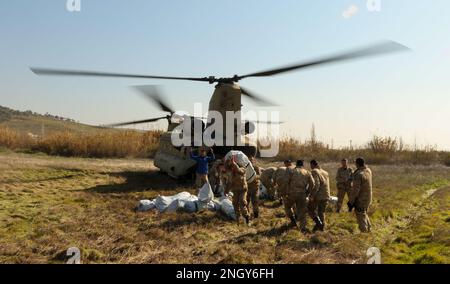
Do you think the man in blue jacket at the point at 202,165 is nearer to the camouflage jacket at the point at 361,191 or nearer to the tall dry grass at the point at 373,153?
the camouflage jacket at the point at 361,191

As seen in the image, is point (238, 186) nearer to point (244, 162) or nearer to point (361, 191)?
point (244, 162)

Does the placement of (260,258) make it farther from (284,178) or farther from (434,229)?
(434,229)

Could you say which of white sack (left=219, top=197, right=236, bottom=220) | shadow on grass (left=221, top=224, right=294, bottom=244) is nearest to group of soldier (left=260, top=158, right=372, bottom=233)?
shadow on grass (left=221, top=224, right=294, bottom=244)

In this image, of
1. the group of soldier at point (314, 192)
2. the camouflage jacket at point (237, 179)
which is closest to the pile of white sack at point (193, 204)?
the camouflage jacket at point (237, 179)

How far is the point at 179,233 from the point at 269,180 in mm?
5056

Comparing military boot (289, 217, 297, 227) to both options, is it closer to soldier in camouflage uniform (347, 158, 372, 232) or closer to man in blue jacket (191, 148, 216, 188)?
soldier in camouflage uniform (347, 158, 372, 232)

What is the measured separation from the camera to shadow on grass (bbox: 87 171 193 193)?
50.8ft

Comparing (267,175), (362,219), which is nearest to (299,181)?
(362,219)

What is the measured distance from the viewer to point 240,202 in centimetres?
→ 1042

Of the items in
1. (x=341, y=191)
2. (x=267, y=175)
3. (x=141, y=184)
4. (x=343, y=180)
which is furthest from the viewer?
(x=141, y=184)

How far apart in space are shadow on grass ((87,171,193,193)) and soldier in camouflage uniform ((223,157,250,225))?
5557mm

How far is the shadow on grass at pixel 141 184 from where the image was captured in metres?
15.5

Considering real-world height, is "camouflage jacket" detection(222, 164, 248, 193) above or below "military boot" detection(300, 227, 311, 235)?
above
